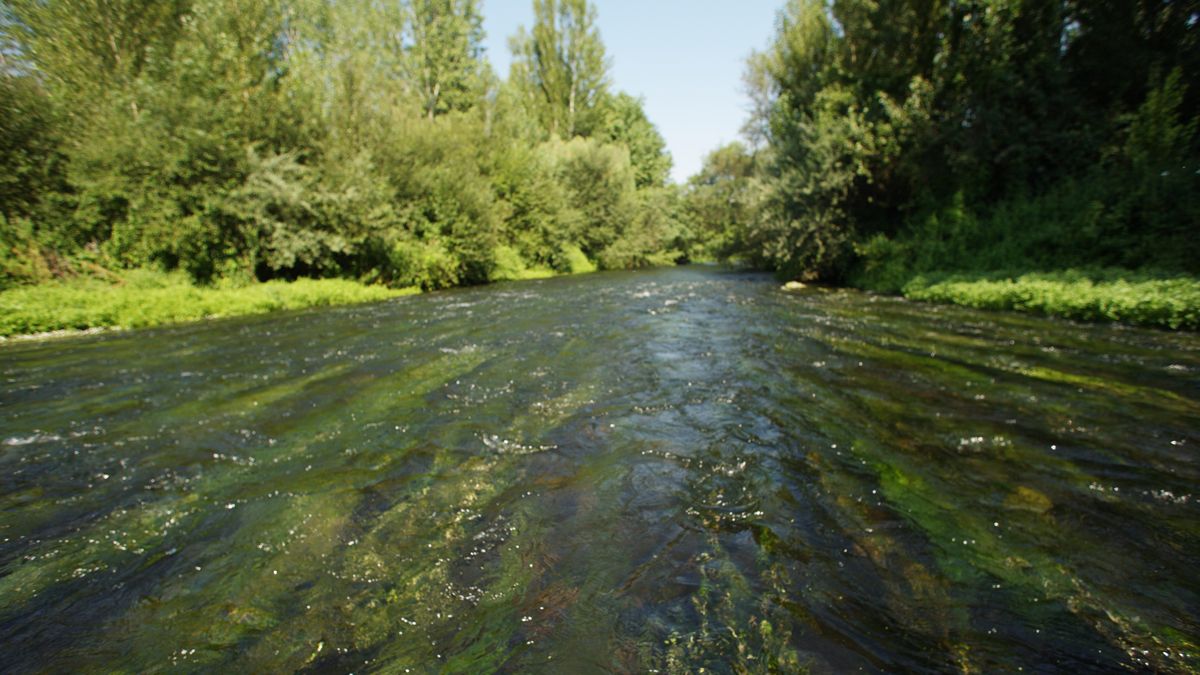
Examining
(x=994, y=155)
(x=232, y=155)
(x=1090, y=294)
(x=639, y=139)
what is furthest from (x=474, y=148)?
(x=639, y=139)

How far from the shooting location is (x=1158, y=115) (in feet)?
41.2

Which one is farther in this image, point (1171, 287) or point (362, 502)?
point (1171, 287)

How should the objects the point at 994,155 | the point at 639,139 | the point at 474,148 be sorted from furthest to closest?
the point at 639,139 < the point at 474,148 < the point at 994,155

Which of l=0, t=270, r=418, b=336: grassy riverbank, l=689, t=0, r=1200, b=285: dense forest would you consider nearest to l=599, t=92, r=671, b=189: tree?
l=689, t=0, r=1200, b=285: dense forest

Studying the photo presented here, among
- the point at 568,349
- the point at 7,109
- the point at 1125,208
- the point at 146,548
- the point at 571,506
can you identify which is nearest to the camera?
the point at 146,548

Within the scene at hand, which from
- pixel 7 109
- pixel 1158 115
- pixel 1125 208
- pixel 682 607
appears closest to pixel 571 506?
pixel 682 607

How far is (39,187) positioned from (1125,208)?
29370 mm

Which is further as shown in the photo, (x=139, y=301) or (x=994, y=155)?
(x=994, y=155)

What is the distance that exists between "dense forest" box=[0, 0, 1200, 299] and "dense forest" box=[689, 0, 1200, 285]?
71mm

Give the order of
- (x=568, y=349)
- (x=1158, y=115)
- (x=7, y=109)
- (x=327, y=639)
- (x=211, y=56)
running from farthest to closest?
(x=211, y=56), (x=7, y=109), (x=1158, y=115), (x=568, y=349), (x=327, y=639)

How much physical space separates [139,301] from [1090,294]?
21.8 metres

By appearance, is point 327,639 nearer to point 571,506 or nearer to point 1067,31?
point 571,506

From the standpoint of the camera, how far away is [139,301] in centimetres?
1323

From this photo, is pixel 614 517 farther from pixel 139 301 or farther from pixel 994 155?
pixel 994 155
